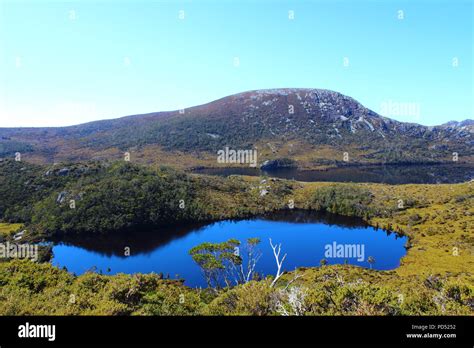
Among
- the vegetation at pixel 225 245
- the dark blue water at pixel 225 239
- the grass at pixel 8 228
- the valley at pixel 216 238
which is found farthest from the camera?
the grass at pixel 8 228

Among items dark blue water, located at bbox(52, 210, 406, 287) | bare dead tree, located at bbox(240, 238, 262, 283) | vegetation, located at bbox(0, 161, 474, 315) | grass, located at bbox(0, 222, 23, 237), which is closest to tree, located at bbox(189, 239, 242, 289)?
vegetation, located at bbox(0, 161, 474, 315)

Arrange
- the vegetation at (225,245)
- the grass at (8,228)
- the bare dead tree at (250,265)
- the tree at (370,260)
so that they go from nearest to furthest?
1. the vegetation at (225,245)
2. the bare dead tree at (250,265)
3. the tree at (370,260)
4. the grass at (8,228)

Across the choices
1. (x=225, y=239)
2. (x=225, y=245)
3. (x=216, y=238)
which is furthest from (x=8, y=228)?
(x=225, y=245)

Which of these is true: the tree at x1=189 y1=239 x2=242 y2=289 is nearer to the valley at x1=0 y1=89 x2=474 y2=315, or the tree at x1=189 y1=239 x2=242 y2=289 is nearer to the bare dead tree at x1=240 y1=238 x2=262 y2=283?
the valley at x1=0 y1=89 x2=474 y2=315

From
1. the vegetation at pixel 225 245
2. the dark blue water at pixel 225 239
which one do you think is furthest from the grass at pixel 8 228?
the dark blue water at pixel 225 239

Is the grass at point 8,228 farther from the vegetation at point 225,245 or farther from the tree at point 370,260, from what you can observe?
the tree at point 370,260

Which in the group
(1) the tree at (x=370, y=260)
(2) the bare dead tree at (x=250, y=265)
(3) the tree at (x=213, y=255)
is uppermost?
(3) the tree at (x=213, y=255)

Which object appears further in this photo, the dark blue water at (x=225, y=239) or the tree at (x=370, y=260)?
the dark blue water at (x=225, y=239)
